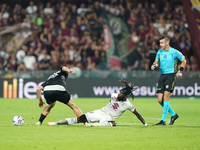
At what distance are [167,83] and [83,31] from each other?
12.8m

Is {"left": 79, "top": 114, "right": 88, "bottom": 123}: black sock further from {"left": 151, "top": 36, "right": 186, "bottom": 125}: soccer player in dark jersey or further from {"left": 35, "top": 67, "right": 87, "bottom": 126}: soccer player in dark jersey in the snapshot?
{"left": 151, "top": 36, "right": 186, "bottom": 125}: soccer player in dark jersey

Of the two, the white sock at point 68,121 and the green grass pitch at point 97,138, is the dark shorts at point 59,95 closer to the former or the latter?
the white sock at point 68,121

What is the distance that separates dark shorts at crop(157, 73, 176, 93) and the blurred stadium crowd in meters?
10.0

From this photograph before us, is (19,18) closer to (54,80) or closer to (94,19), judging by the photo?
(94,19)

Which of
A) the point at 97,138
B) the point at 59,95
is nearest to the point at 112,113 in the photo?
the point at 59,95

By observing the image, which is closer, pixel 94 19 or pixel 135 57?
pixel 135 57

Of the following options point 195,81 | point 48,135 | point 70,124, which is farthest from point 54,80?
point 195,81

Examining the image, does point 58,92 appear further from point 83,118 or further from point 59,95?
point 83,118

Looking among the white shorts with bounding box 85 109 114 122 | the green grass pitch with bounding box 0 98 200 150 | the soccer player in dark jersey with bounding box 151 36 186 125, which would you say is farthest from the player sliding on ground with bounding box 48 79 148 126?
the soccer player in dark jersey with bounding box 151 36 186 125

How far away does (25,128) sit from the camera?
26.6ft

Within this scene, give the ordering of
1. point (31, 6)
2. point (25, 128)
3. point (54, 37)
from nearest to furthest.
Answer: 1. point (25, 128)
2. point (54, 37)
3. point (31, 6)

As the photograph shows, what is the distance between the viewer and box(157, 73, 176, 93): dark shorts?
947cm

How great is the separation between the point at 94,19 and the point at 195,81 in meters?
6.74

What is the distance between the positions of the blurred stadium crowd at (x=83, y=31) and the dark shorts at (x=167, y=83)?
10.0 m
